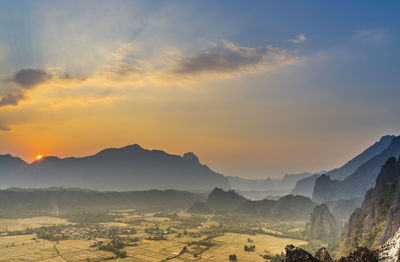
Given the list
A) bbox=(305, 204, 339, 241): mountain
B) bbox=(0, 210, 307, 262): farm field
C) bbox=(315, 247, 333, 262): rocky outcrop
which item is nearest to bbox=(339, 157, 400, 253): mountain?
bbox=(0, 210, 307, 262): farm field

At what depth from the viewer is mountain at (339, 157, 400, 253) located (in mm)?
84588

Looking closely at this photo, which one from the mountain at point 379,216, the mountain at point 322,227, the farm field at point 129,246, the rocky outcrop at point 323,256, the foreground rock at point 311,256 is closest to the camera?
→ the foreground rock at point 311,256

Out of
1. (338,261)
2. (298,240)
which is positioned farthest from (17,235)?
(338,261)

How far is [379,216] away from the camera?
10012 centimetres

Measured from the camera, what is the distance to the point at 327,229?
186500 millimetres

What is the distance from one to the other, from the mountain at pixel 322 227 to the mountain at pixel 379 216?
65276 millimetres

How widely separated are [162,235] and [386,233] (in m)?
146

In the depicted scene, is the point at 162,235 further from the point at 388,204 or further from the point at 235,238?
the point at 388,204

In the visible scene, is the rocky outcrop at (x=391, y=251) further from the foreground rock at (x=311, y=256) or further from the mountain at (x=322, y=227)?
the mountain at (x=322, y=227)

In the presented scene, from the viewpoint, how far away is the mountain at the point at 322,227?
183250 mm

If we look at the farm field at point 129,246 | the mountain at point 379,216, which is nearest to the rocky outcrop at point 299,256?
the mountain at point 379,216

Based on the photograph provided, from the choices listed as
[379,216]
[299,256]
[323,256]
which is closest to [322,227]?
[379,216]

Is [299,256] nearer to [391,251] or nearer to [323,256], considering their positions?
[323,256]

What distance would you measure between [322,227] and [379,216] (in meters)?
96.2
